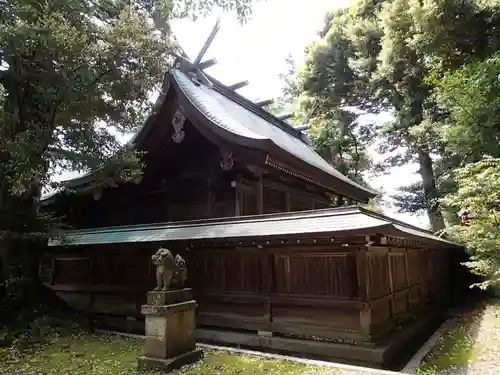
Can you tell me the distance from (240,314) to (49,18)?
679 cm

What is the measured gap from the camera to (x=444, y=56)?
464 inches

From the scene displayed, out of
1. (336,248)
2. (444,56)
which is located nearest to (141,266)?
(336,248)

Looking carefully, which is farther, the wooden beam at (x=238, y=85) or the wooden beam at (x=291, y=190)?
the wooden beam at (x=238, y=85)

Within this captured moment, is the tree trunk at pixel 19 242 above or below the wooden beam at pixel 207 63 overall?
below

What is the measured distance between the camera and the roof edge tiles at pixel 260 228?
565 cm

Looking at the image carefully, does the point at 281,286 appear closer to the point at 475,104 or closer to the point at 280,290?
the point at 280,290

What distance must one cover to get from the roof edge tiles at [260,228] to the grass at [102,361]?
2.00 meters

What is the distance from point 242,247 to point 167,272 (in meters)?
1.83

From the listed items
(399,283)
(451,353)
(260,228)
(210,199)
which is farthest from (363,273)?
(210,199)

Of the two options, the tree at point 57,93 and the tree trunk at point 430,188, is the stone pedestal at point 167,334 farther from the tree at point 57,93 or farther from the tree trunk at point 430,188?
the tree trunk at point 430,188

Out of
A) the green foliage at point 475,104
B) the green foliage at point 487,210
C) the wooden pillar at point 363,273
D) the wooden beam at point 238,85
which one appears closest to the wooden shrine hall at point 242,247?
the wooden pillar at point 363,273

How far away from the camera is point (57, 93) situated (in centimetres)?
716

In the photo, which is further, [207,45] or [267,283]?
[207,45]

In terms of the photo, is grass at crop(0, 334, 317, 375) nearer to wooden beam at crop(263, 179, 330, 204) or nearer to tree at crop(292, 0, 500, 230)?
wooden beam at crop(263, 179, 330, 204)
